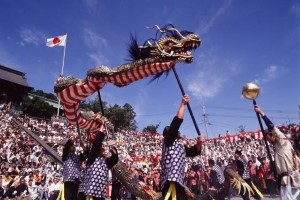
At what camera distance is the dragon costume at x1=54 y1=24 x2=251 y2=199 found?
5.74 m

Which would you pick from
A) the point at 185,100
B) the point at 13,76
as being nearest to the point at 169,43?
the point at 185,100

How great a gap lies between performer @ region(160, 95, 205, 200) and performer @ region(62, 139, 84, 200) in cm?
250

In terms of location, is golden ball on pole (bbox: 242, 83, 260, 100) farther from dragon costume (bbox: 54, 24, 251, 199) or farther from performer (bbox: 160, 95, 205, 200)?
performer (bbox: 160, 95, 205, 200)

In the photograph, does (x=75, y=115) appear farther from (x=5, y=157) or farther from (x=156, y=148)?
(x=156, y=148)

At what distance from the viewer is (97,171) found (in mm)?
5465

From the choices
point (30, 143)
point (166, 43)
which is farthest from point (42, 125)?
point (166, 43)

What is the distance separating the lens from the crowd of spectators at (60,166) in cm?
1573

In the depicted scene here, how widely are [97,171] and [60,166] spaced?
1610 centimetres

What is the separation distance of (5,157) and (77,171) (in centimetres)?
1618

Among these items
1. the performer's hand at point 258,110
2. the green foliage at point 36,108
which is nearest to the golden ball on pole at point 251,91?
the performer's hand at point 258,110

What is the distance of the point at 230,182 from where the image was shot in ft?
29.9

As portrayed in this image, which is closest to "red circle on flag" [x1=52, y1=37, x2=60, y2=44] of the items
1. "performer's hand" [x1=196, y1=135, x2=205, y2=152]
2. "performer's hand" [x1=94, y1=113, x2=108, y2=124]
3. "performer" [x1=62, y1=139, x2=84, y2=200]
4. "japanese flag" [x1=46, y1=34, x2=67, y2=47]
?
"japanese flag" [x1=46, y1=34, x2=67, y2=47]

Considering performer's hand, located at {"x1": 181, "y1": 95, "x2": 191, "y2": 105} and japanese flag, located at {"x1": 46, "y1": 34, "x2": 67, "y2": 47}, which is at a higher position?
japanese flag, located at {"x1": 46, "y1": 34, "x2": 67, "y2": 47}

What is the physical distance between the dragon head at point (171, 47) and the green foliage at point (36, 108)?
42.7 meters
